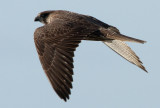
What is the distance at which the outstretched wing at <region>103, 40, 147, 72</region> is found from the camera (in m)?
19.5

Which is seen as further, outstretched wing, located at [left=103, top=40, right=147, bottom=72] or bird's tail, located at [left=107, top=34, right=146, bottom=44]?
outstretched wing, located at [left=103, top=40, right=147, bottom=72]

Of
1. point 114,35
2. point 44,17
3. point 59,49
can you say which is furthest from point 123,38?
point 44,17

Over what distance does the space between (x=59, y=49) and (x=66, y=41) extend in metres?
0.31

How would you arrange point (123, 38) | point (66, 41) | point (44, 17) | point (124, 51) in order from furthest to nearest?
point (44, 17) → point (124, 51) → point (123, 38) → point (66, 41)

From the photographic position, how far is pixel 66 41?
687 inches

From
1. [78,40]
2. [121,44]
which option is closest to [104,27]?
[121,44]

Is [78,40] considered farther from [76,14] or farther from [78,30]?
[76,14]

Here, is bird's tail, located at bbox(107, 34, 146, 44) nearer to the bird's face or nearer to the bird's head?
the bird's head

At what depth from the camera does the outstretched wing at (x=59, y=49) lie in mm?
16594

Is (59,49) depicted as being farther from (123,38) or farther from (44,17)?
(44,17)

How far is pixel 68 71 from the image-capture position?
16.7m

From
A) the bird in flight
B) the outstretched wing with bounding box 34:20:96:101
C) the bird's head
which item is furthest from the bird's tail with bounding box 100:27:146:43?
the bird's head

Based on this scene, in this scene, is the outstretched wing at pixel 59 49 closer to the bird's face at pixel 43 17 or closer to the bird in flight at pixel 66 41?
the bird in flight at pixel 66 41

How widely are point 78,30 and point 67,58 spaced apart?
1.45 m
